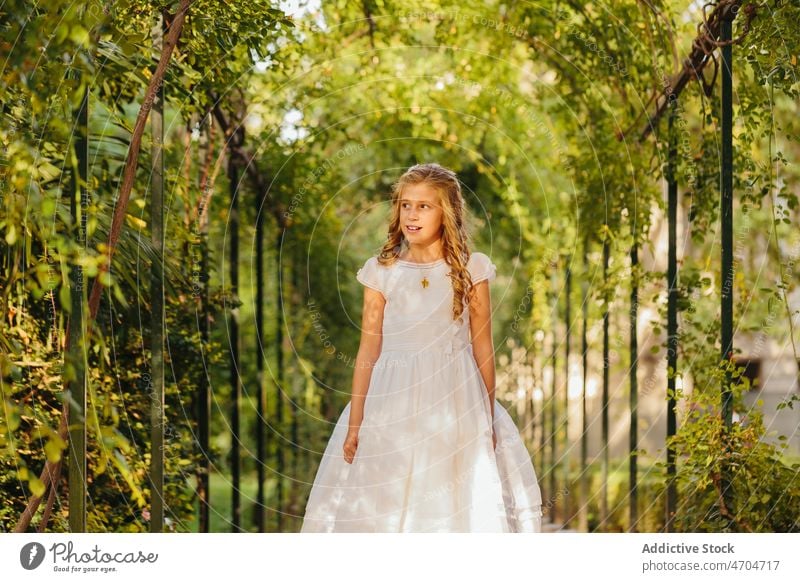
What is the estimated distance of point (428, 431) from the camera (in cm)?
265

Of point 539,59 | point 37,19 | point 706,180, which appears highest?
point 539,59

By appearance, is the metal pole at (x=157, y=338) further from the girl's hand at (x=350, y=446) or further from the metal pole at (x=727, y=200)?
the metal pole at (x=727, y=200)

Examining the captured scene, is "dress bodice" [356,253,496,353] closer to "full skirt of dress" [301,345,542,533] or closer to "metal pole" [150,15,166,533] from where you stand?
"full skirt of dress" [301,345,542,533]

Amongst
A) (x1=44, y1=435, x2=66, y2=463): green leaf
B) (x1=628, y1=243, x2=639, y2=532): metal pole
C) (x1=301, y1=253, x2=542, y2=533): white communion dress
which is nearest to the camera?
(x1=44, y1=435, x2=66, y2=463): green leaf

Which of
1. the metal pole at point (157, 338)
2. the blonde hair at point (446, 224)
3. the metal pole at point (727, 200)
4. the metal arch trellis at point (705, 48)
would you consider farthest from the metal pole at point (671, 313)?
the metal pole at point (157, 338)

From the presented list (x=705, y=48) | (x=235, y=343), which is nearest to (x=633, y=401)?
(x=705, y=48)

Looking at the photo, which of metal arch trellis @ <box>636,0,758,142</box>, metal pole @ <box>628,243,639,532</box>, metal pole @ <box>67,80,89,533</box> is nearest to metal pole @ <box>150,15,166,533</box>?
metal pole @ <box>67,80,89,533</box>

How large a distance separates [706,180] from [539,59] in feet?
3.59

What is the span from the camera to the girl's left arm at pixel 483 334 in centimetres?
266

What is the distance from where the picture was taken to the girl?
2639 mm

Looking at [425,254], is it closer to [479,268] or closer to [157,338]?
[479,268]

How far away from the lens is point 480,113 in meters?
5.23
